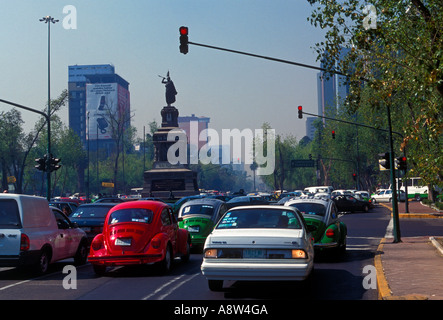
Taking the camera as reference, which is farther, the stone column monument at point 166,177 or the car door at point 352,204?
the stone column monument at point 166,177

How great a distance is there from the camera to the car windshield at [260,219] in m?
11.6

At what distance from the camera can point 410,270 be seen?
530 inches

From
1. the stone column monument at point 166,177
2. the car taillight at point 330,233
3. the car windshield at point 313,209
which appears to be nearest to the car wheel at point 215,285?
the car taillight at point 330,233

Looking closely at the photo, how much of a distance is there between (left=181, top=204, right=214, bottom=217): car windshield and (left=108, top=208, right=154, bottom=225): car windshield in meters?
5.97

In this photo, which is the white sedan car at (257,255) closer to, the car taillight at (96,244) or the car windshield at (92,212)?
the car taillight at (96,244)

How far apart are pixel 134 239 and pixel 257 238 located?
412 cm

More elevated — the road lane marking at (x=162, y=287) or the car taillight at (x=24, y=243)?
the car taillight at (x=24, y=243)

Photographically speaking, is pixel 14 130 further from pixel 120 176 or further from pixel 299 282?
pixel 299 282

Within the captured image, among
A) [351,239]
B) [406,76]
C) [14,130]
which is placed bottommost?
[351,239]

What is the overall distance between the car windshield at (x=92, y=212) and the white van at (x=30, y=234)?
5.08m

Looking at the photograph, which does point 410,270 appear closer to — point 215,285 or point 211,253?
point 215,285
